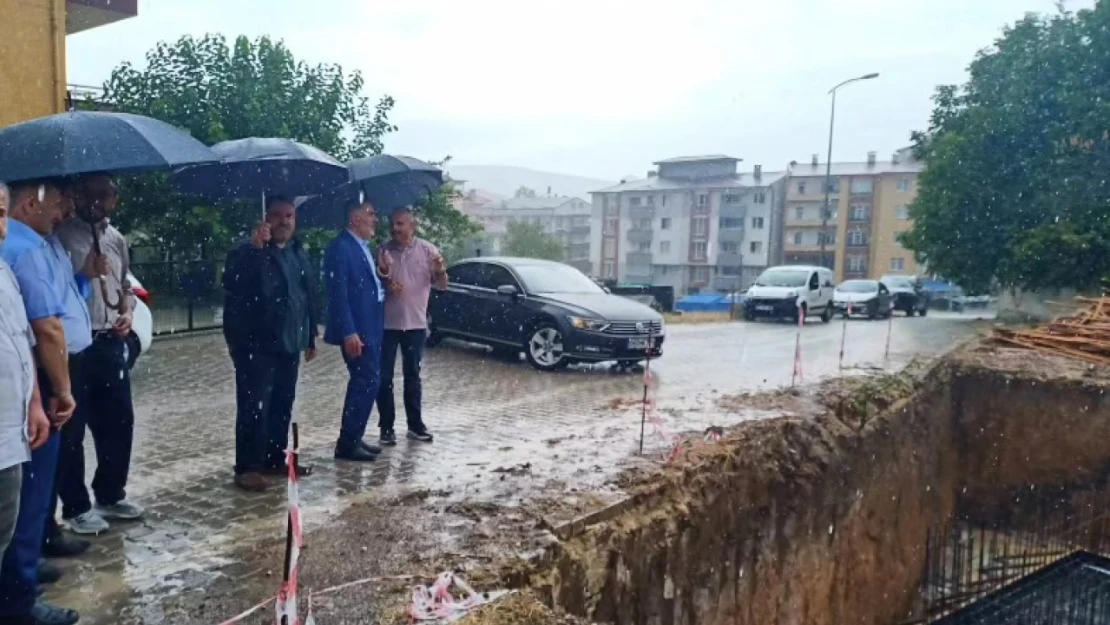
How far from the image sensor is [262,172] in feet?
17.6

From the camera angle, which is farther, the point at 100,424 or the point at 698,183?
the point at 698,183

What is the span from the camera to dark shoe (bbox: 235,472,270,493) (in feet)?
16.5

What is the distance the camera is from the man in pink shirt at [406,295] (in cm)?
611

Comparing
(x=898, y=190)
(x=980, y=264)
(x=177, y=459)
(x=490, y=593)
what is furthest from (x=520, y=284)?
(x=898, y=190)

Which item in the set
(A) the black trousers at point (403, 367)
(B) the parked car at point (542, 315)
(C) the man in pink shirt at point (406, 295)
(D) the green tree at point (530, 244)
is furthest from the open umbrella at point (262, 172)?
(D) the green tree at point (530, 244)

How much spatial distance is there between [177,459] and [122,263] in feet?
7.00

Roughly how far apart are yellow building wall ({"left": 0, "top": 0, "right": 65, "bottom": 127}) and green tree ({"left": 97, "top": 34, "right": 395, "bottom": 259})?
1.29 metres

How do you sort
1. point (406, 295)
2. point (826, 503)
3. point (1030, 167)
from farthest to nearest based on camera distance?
point (1030, 167), point (826, 503), point (406, 295)

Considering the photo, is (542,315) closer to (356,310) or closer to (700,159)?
(356,310)

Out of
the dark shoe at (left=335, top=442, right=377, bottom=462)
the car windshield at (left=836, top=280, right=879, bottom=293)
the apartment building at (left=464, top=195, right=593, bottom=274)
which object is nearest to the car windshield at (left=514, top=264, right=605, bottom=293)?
the dark shoe at (left=335, top=442, right=377, bottom=462)

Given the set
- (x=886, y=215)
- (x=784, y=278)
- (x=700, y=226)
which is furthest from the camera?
(x=886, y=215)

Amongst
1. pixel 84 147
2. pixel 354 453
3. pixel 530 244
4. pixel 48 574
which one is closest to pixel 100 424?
pixel 48 574

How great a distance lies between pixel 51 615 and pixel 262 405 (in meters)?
1.95

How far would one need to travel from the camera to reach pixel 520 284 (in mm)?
11680
